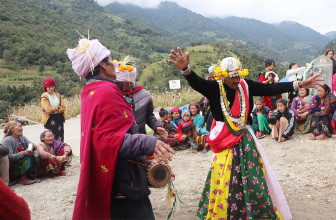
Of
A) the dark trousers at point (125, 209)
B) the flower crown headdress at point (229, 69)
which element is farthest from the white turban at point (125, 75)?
the dark trousers at point (125, 209)

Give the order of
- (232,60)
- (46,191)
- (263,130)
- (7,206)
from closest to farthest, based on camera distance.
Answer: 1. (7,206)
2. (232,60)
3. (46,191)
4. (263,130)

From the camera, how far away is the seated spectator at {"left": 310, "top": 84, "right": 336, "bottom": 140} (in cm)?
645

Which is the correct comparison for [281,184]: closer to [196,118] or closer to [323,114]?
[323,114]

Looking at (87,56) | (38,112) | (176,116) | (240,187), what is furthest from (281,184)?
(38,112)

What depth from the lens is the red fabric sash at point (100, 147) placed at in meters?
1.77

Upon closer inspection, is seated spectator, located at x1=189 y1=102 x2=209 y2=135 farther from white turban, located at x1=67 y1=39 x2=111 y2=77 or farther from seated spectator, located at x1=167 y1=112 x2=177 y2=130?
white turban, located at x1=67 y1=39 x2=111 y2=77

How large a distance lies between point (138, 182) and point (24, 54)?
39.0 metres

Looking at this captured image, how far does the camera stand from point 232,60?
323 cm

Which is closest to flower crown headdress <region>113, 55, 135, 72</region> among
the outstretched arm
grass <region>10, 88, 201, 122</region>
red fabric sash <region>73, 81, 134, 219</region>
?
the outstretched arm

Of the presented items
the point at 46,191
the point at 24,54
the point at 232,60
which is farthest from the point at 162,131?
the point at 24,54

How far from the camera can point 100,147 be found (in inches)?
70.1

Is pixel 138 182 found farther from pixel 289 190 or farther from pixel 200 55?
pixel 200 55

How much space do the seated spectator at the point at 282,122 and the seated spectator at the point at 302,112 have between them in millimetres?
268

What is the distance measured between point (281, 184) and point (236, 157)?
2084mm
